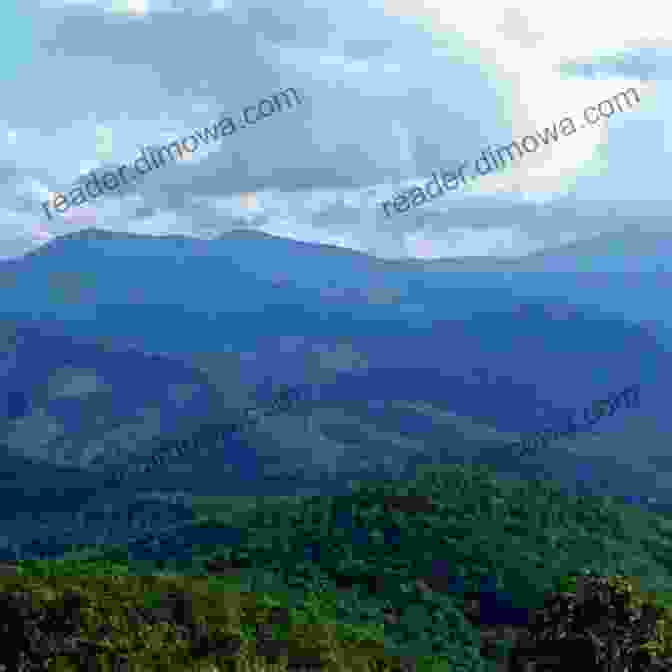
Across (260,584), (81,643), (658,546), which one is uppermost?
(81,643)

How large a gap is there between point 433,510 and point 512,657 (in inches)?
4641

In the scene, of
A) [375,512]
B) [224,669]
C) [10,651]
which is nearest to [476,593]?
[375,512]

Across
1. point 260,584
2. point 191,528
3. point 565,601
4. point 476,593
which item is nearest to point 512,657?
point 565,601

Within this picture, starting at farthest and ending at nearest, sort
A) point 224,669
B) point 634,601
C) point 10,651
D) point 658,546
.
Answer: point 658,546 → point 224,669 → point 10,651 → point 634,601

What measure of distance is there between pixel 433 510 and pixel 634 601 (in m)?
120

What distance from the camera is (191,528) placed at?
181m

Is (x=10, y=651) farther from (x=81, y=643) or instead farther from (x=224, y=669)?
(x=224, y=669)

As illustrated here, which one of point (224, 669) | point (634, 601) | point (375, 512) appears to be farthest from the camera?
point (375, 512)

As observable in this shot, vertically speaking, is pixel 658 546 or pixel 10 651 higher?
pixel 10 651

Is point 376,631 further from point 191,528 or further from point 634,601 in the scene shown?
point 191,528

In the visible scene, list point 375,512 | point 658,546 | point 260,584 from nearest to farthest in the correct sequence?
point 260,584, point 375,512, point 658,546

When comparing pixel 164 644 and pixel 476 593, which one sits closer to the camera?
pixel 164 644

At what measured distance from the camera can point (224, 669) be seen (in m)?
55.0

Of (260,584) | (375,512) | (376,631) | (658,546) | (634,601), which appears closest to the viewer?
(634,601)
